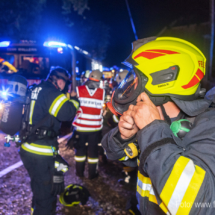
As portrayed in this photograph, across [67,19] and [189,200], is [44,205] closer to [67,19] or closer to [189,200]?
[189,200]

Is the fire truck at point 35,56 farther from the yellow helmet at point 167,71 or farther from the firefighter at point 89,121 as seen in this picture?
the yellow helmet at point 167,71

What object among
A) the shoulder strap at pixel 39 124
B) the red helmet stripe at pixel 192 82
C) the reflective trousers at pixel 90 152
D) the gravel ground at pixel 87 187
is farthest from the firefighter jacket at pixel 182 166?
the reflective trousers at pixel 90 152

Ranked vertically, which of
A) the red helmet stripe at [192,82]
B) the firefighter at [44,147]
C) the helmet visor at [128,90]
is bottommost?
the firefighter at [44,147]

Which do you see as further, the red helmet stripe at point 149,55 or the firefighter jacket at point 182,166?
the red helmet stripe at point 149,55

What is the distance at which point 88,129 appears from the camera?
3.85 m

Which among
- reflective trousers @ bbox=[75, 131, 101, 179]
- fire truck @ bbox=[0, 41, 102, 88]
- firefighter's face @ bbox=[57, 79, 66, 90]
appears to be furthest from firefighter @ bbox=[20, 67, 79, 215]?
fire truck @ bbox=[0, 41, 102, 88]

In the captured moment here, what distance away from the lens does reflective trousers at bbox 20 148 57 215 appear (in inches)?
91.4

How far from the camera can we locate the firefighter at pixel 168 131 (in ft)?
2.59

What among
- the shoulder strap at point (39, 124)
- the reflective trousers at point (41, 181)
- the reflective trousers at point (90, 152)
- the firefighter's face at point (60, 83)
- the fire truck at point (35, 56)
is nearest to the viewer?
the reflective trousers at point (41, 181)

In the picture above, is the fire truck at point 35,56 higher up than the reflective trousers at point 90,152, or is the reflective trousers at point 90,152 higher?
the fire truck at point 35,56

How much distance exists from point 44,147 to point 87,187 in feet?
5.43

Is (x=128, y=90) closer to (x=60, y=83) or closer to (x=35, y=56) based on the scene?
(x=60, y=83)

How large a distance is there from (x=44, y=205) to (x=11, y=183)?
164cm

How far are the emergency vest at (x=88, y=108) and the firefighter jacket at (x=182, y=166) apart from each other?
113 inches
